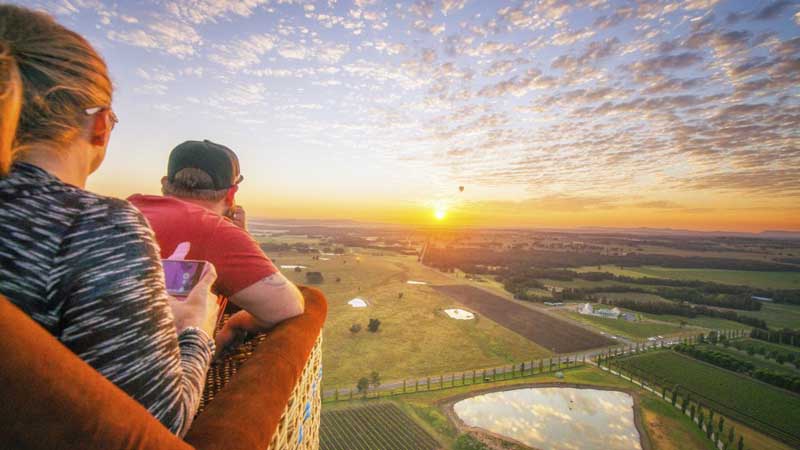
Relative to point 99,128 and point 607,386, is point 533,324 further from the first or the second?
point 99,128

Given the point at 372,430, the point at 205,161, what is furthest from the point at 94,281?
the point at 372,430

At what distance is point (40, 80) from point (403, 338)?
2214 inches

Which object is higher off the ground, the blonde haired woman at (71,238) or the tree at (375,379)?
the blonde haired woman at (71,238)

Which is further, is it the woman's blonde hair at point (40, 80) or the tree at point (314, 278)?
the tree at point (314, 278)

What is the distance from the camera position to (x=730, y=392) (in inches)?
1841

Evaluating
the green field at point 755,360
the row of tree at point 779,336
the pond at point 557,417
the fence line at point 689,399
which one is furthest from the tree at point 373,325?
the row of tree at point 779,336

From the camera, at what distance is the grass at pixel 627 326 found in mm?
63406

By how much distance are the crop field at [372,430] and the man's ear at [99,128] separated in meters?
35.8

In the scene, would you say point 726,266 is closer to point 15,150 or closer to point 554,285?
point 554,285

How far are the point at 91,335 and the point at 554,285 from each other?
104 meters

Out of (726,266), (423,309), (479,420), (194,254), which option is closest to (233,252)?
(194,254)

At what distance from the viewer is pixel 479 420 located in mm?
36531

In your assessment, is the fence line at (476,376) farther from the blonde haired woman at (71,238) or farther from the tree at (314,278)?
the blonde haired woman at (71,238)

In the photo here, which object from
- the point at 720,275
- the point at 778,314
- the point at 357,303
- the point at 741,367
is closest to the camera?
the point at 741,367
